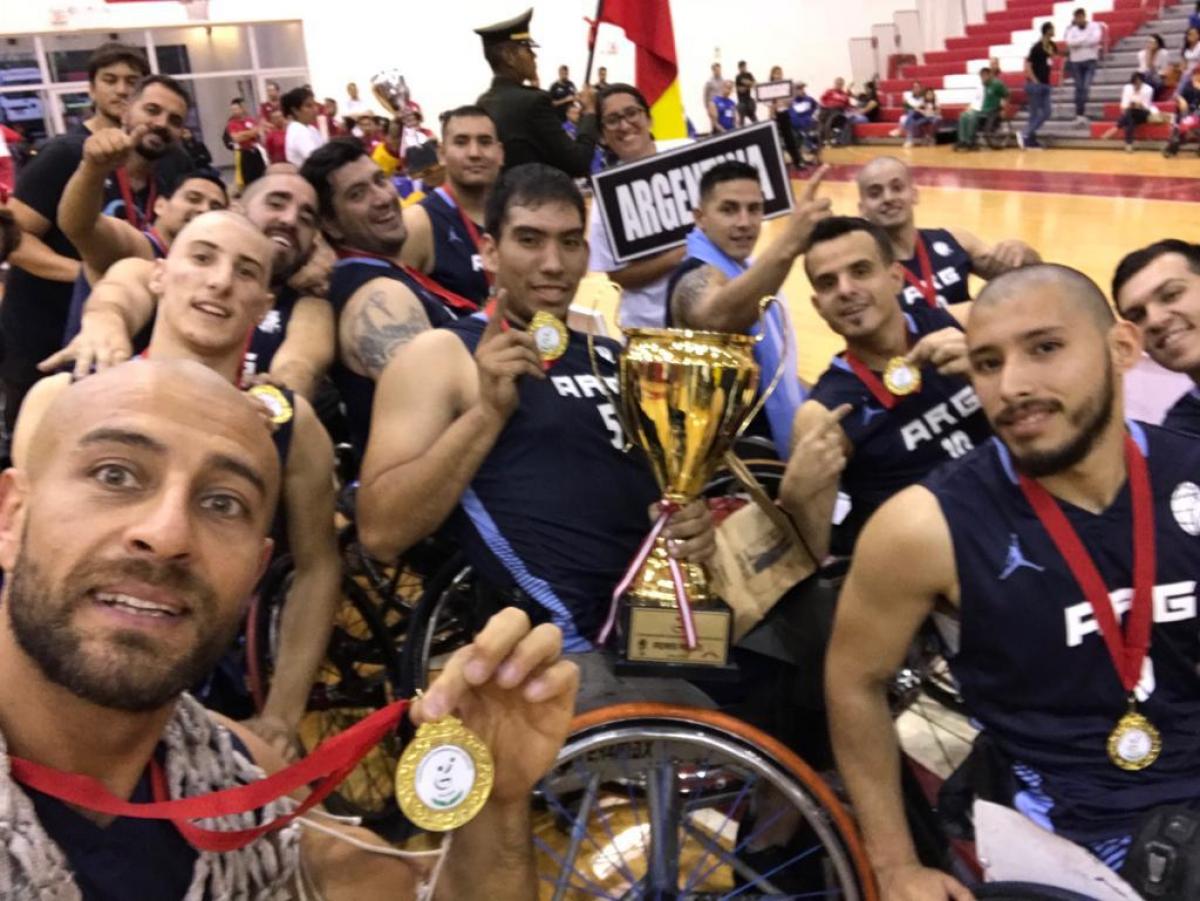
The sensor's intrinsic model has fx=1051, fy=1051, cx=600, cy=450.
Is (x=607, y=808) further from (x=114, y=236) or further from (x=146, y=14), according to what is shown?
(x=146, y=14)

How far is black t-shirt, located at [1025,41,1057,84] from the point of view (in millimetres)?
14922

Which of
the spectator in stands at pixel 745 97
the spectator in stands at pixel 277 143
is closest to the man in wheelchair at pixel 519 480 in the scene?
the spectator in stands at pixel 277 143

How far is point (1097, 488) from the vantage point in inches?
64.4

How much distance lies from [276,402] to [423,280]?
1.01 m

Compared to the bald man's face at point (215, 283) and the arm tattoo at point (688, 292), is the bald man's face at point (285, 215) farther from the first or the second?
the arm tattoo at point (688, 292)

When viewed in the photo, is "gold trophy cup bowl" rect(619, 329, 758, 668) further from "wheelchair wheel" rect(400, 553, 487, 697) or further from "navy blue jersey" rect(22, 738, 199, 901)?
"navy blue jersey" rect(22, 738, 199, 901)

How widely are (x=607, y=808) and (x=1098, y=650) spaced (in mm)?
1247

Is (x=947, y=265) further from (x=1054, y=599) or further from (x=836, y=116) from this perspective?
(x=836, y=116)

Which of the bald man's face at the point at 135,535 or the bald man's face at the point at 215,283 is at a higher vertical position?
the bald man's face at the point at 215,283

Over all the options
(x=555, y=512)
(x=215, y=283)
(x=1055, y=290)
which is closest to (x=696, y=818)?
(x=555, y=512)

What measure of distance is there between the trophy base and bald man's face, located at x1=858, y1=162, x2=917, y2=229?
6.49 feet

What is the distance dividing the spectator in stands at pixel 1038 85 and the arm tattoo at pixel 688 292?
14.3m

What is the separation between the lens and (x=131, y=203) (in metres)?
3.30

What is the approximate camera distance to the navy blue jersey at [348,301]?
8.90 ft
